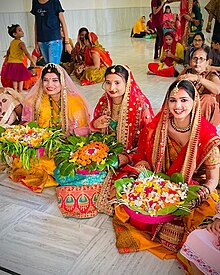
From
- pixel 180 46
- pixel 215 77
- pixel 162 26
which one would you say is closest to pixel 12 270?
pixel 215 77

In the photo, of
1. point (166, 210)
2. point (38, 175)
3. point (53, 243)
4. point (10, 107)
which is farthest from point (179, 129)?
point (10, 107)

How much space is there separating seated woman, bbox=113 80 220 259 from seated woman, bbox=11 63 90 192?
768mm

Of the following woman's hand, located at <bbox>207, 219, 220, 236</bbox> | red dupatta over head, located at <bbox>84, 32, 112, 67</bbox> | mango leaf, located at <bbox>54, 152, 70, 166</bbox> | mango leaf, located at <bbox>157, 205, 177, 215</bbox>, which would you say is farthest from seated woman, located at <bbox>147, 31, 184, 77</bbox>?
woman's hand, located at <bbox>207, 219, 220, 236</bbox>

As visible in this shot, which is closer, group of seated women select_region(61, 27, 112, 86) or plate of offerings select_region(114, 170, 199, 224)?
plate of offerings select_region(114, 170, 199, 224)

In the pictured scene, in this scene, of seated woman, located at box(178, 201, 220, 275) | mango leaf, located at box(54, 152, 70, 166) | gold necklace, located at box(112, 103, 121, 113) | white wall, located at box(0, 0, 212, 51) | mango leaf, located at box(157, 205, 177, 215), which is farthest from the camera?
white wall, located at box(0, 0, 212, 51)

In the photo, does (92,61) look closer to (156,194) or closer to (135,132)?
(135,132)

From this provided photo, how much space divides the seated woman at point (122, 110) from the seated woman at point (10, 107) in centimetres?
80

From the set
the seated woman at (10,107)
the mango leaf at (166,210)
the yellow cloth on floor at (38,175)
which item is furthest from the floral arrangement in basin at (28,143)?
the mango leaf at (166,210)

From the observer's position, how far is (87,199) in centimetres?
217

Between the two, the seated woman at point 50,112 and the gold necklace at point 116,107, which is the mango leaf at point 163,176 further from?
the seated woman at point 50,112

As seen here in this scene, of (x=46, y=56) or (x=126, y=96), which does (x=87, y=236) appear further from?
(x=46, y=56)

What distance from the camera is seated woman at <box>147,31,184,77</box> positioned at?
19.3ft

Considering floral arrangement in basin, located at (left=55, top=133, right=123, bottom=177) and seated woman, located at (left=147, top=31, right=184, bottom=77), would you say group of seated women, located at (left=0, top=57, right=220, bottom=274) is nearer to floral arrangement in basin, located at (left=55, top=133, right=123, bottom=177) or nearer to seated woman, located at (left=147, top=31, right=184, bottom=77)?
floral arrangement in basin, located at (left=55, top=133, right=123, bottom=177)

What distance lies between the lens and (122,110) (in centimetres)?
243
